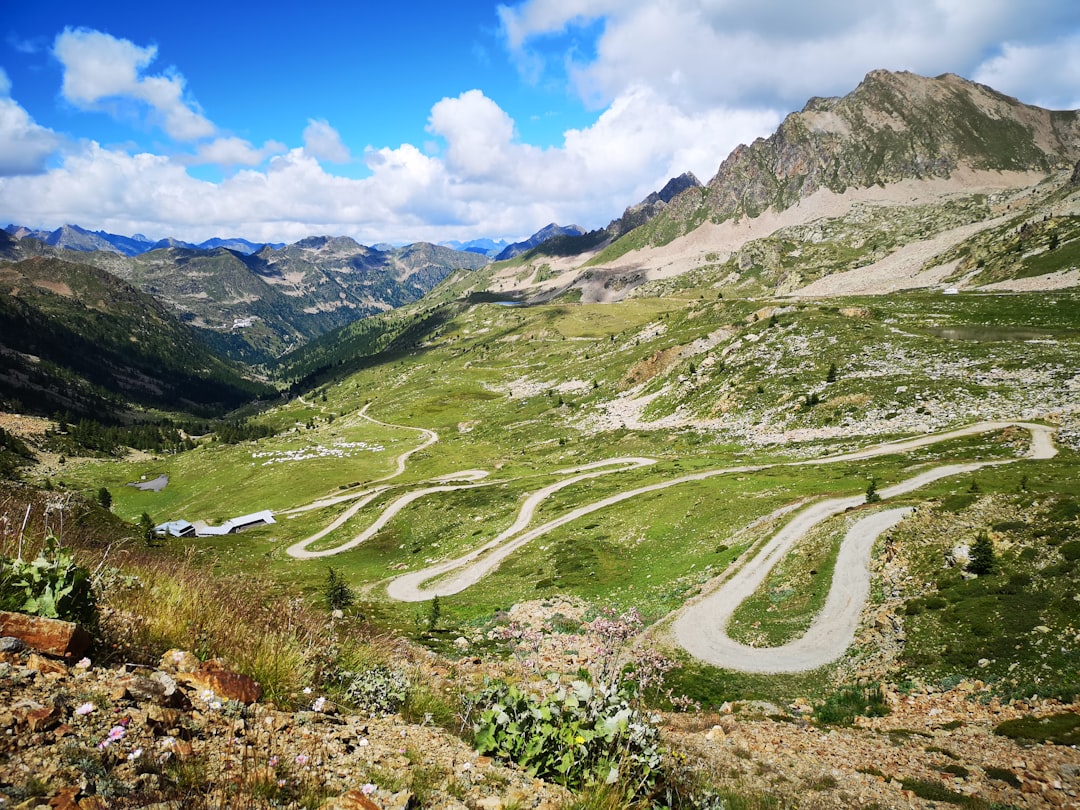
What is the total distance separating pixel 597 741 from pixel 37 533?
11.1 m

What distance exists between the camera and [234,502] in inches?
5133

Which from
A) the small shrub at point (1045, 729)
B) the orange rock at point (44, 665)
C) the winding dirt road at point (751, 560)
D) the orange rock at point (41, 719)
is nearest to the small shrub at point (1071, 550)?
the winding dirt road at point (751, 560)

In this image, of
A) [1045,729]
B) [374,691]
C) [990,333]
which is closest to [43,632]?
[374,691]

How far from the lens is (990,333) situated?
4309 inches

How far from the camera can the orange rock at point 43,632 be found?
21.6 feet

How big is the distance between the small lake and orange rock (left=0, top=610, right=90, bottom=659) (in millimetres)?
126630

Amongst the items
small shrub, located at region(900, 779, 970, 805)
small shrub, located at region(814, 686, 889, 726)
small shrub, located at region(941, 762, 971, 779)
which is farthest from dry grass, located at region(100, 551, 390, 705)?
small shrub, located at region(814, 686, 889, 726)

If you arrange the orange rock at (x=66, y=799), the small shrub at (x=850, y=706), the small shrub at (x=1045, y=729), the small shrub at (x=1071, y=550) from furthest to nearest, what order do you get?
the small shrub at (x=1071, y=550) → the small shrub at (x=850, y=706) → the small shrub at (x=1045, y=729) → the orange rock at (x=66, y=799)

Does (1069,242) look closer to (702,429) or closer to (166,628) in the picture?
(702,429)

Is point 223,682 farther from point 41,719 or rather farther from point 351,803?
point 351,803

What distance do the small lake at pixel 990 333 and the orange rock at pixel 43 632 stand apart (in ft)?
Answer: 415

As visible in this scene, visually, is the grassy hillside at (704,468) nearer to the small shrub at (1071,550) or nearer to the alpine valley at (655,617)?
the small shrub at (1071,550)

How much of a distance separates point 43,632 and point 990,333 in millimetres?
145764

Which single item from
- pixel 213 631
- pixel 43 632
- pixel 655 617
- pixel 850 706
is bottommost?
pixel 655 617
